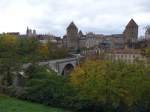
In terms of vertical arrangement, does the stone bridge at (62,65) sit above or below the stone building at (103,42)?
below

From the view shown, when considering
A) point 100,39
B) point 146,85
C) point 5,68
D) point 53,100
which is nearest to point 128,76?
point 146,85

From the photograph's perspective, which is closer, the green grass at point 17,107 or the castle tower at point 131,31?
the green grass at point 17,107

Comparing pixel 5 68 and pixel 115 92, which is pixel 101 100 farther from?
pixel 5 68

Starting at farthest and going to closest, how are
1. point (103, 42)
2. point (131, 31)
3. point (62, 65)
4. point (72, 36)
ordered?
1. point (103, 42)
2. point (72, 36)
3. point (131, 31)
4. point (62, 65)

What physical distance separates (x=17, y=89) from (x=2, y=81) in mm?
5685

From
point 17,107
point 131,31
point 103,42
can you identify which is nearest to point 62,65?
point 17,107

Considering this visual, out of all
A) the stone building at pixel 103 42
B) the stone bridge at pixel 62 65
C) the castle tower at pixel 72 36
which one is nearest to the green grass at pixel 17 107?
the stone bridge at pixel 62 65

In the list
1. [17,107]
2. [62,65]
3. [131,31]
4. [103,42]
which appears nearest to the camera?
[17,107]

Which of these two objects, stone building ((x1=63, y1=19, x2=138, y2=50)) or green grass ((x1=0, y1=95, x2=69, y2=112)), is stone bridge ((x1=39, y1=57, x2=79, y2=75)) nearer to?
green grass ((x1=0, y1=95, x2=69, y2=112))

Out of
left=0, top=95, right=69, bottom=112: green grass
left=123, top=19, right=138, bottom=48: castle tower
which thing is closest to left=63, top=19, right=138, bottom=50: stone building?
left=123, top=19, right=138, bottom=48: castle tower

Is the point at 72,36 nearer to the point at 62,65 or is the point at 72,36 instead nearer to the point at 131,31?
the point at 131,31

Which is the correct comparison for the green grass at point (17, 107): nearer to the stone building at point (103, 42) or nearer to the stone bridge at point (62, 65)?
the stone bridge at point (62, 65)

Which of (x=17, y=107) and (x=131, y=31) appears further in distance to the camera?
(x=131, y=31)

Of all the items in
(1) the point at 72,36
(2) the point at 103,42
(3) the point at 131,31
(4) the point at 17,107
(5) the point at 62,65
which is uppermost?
(3) the point at 131,31
